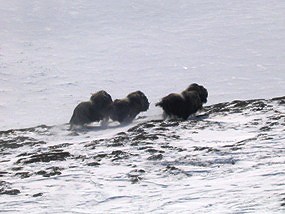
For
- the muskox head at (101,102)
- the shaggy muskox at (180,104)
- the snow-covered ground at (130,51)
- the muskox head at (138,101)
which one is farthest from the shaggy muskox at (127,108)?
the snow-covered ground at (130,51)

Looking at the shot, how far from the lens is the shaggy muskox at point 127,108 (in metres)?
21.6

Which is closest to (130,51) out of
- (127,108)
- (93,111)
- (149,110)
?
(149,110)

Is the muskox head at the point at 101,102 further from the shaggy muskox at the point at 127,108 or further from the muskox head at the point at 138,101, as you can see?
the muskox head at the point at 138,101

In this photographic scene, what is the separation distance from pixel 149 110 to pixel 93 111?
21.0ft

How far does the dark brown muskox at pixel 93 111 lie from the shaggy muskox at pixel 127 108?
0.27 m

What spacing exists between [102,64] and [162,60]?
4.74 metres

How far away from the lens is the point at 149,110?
90.2ft

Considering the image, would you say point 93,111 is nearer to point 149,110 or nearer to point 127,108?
point 127,108

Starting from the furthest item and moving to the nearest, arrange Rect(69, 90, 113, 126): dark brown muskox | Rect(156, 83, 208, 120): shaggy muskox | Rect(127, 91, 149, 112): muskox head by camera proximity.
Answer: Rect(127, 91, 149, 112): muskox head → Rect(69, 90, 113, 126): dark brown muskox → Rect(156, 83, 208, 120): shaggy muskox

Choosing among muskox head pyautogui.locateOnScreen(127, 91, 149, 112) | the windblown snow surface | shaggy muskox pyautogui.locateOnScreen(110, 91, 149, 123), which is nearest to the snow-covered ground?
the windblown snow surface

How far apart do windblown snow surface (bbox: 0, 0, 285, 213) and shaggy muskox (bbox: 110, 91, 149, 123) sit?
357 mm

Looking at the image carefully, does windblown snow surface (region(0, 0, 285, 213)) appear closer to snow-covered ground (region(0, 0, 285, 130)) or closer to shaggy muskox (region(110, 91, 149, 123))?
snow-covered ground (region(0, 0, 285, 130))

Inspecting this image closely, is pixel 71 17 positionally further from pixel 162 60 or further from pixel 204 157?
pixel 204 157

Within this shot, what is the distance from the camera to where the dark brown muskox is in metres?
21.3
